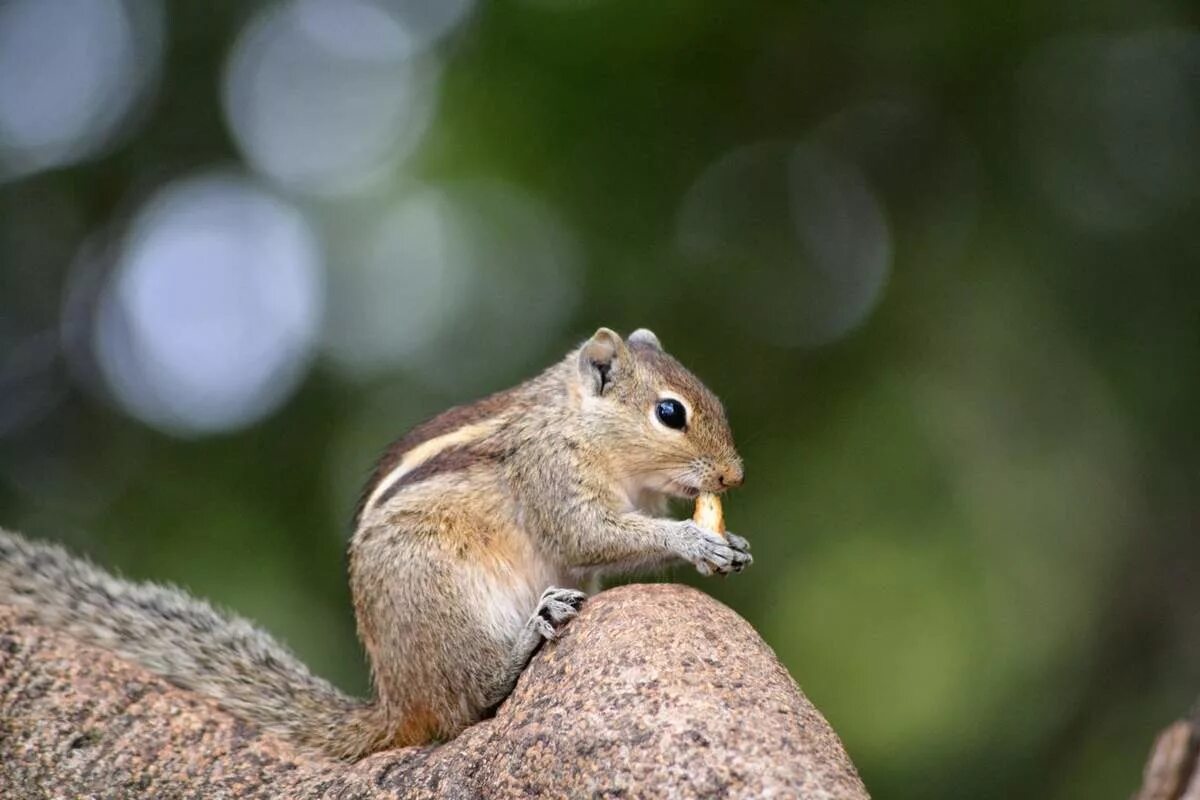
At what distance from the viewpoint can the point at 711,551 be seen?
325 centimetres

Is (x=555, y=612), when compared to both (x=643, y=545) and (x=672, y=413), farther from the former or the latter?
(x=672, y=413)

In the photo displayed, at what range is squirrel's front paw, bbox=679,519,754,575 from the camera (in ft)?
10.7

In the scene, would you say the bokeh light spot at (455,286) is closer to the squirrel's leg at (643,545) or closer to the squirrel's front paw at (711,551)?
the squirrel's leg at (643,545)

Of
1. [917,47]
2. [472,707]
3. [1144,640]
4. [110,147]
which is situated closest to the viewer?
[472,707]

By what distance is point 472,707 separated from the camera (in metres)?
3.17

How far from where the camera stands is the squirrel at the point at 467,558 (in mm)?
3211

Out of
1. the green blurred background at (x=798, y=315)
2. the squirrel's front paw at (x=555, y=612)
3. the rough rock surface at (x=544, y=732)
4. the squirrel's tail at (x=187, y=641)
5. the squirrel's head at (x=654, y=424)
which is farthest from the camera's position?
A: the green blurred background at (x=798, y=315)

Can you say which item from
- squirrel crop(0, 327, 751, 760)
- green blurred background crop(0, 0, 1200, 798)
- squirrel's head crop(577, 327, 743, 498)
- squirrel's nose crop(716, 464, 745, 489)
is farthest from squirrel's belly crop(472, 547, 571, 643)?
green blurred background crop(0, 0, 1200, 798)

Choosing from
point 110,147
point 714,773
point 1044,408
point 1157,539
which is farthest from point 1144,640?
point 110,147

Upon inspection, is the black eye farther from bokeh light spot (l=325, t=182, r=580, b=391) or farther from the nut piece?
bokeh light spot (l=325, t=182, r=580, b=391)

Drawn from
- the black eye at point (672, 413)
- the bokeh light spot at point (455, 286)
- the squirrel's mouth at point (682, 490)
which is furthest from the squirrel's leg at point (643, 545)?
the bokeh light spot at point (455, 286)

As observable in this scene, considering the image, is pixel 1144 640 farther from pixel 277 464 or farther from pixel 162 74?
pixel 162 74

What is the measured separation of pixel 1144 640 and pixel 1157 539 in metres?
0.52

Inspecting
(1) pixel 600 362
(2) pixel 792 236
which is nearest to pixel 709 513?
(1) pixel 600 362
